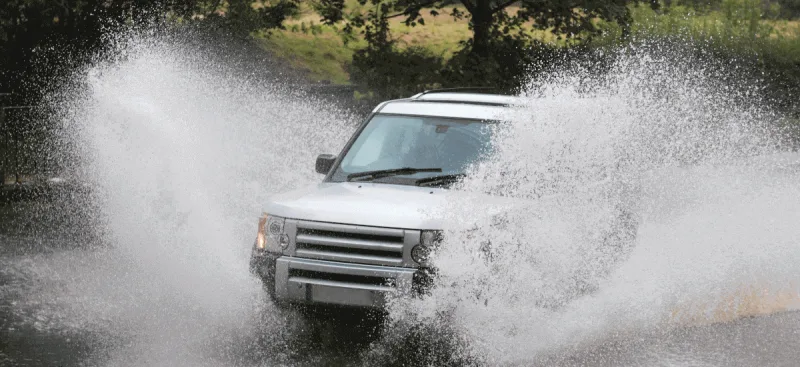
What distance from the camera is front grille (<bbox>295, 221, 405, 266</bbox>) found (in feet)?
24.2

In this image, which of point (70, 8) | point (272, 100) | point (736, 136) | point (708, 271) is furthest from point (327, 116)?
point (708, 271)

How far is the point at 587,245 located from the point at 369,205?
171cm

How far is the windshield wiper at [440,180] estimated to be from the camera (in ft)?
27.0

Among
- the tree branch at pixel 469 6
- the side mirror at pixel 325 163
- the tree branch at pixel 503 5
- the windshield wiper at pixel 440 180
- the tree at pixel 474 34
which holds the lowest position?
the tree at pixel 474 34

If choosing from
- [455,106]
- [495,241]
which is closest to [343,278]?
[495,241]

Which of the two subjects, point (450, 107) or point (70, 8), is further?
point (70, 8)

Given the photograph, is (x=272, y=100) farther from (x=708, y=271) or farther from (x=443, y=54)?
(x=708, y=271)

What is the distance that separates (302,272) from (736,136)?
13.9 metres

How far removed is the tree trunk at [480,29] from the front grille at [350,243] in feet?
37.4

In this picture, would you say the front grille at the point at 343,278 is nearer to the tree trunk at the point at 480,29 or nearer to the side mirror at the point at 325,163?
the side mirror at the point at 325,163

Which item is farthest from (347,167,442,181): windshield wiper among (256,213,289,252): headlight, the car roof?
(256,213,289,252): headlight

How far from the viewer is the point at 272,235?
775 cm

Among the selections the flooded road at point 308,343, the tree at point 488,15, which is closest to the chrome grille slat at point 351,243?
the flooded road at point 308,343

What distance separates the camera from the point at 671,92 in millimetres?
19812
